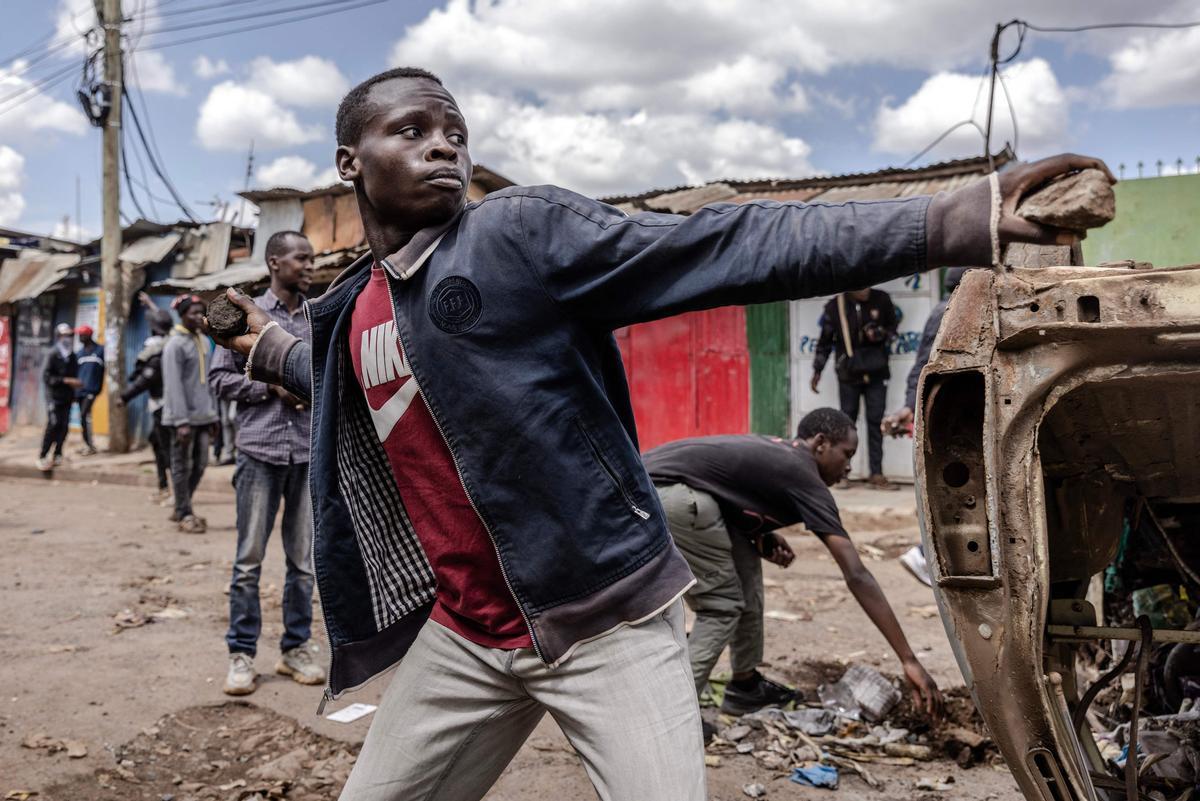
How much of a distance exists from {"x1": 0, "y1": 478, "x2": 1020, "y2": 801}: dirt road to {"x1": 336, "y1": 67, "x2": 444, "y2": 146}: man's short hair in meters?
2.34

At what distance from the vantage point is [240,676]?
4309mm

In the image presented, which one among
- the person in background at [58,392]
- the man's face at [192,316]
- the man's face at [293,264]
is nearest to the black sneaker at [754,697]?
the man's face at [293,264]

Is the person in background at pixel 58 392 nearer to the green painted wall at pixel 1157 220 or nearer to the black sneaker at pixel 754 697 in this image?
the black sneaker at pixel 754 697

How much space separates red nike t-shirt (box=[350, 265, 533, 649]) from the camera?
5.66ft

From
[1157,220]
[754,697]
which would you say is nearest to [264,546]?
[754,697]

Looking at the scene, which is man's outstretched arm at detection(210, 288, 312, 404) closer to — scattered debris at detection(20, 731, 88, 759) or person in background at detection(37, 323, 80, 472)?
scattered debris at detection(20, 731, 88, 759)

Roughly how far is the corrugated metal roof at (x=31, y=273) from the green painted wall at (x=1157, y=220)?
15.8 m

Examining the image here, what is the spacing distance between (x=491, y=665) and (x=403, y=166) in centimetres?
89

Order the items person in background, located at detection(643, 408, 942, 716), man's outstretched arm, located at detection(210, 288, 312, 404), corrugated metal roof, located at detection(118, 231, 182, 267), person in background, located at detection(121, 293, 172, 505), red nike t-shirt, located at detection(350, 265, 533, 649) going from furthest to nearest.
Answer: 1. corrugated metal roof, located at detection(118, 231, 182, 267)
2. person in background, located at detection(121, 293, 172, 505)
3. person in background, located at detection(643, 408, 942, 716)
4. man's outstretched arm, located at detection(210, 288, 312, 404)
5. red nike t-shirt, located at detection(350, 265, 533, 649)

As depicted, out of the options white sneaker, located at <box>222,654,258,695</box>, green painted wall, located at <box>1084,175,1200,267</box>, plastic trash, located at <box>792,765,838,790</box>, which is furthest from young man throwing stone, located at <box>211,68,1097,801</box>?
green painted wall, located at <box>1084,175,1200,267</box>

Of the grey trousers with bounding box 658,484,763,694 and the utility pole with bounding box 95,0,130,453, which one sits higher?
the utility pole with bounding box 95,0,130,453

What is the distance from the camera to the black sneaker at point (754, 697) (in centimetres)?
421

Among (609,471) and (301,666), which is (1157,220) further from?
(609,471)

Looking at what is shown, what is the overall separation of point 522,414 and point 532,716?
63 cm
